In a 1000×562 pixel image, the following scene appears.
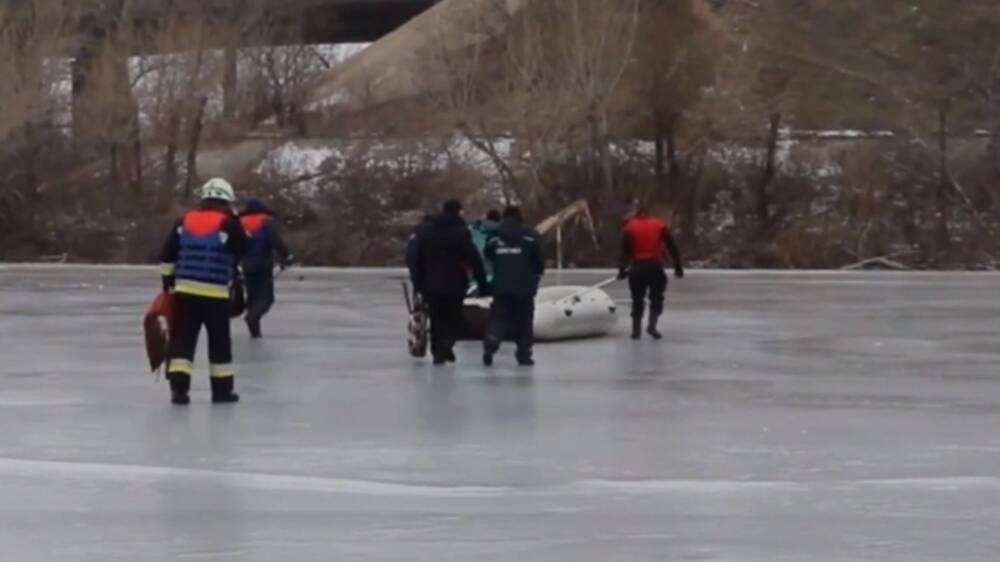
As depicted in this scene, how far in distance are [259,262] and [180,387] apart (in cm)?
708

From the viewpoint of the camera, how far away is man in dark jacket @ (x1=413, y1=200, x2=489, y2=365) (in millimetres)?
18688

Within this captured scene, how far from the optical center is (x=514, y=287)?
18.6 meters

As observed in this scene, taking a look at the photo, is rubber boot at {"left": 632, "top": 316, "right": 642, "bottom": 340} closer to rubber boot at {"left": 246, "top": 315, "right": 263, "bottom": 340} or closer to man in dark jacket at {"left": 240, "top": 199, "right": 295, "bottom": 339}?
man in dark jacket at {"left": 240, "top": 199, "right": 295, "bottom": 339}

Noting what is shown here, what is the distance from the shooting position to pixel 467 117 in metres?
50.0

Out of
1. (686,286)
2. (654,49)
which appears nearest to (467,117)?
(654,49)

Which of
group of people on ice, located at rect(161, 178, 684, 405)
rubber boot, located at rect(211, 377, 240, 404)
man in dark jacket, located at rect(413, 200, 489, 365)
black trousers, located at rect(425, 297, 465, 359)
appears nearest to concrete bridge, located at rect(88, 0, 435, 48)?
group of people on ice, located at rect(161, 178, 684, 405)

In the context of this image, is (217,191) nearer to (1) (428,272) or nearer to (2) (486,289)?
(1) (428,272)

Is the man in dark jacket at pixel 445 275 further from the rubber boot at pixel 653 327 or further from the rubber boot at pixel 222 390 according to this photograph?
the rubber boot at pixel 653 327

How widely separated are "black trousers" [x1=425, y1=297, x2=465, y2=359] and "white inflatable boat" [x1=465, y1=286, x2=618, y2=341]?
2.21 m

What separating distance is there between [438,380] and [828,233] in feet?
105

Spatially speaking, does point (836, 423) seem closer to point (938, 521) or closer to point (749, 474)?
point (749, 474)

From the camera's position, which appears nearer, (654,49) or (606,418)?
(606,418)

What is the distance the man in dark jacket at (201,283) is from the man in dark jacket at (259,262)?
6771mm

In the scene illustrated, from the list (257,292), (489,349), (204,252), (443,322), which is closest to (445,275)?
(443,322)
